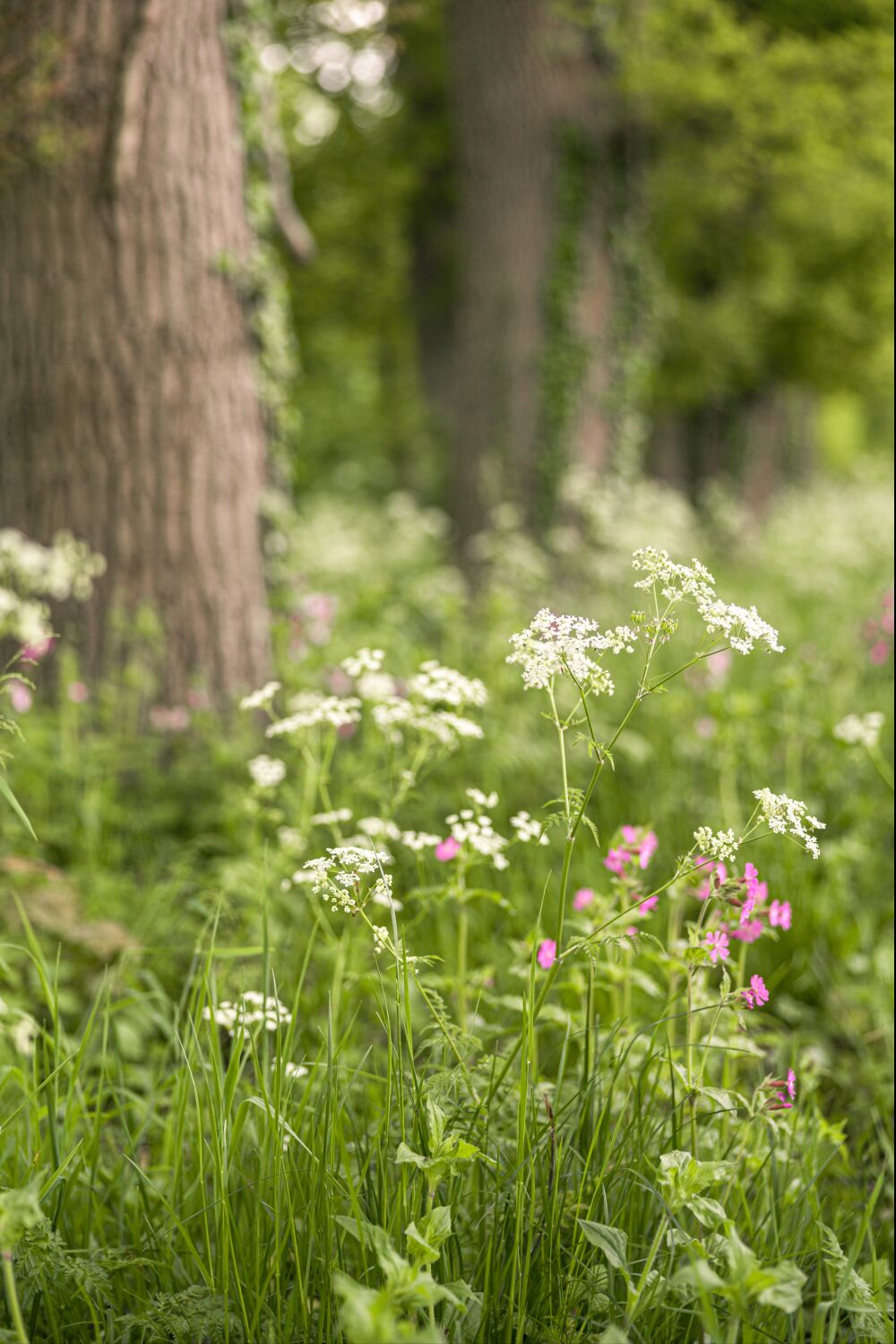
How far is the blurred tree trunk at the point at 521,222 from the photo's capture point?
731 cm

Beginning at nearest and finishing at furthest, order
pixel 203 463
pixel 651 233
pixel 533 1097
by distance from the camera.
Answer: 1. pixel 533 1097
2. pixel 203 463
3. pixel 651 233

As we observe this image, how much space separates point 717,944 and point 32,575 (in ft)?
8.55

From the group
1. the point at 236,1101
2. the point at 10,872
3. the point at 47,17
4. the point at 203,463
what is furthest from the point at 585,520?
the point at 236,1101

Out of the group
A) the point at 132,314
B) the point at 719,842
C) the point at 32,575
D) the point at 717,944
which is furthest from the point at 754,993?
the point at 132,314

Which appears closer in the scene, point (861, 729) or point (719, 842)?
point (719, 842)

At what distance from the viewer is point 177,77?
3.97 meters

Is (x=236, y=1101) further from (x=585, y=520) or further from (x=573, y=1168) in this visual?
(x=585, y=520)

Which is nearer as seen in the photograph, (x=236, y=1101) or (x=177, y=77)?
(x=236, y=1101)

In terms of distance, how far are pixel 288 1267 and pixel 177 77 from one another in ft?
13.0

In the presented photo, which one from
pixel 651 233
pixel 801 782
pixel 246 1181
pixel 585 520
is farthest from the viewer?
pixel 651 233

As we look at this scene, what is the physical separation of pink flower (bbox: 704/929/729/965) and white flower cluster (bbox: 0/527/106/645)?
1.73 meters

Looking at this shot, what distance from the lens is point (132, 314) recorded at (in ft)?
13.1

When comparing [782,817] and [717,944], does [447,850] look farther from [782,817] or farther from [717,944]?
[782,817]

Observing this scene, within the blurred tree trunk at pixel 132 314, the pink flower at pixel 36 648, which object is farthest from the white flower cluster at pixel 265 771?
the blurred tree trunk at pixel 132 314
